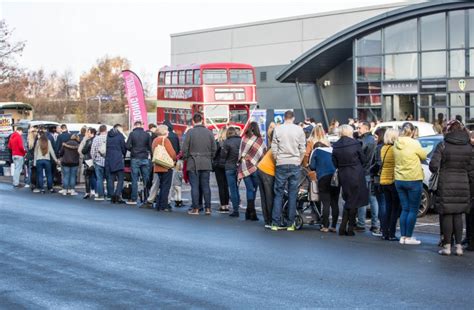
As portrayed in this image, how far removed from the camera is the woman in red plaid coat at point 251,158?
15922 mm

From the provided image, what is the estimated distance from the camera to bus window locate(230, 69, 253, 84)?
3991 centimetres

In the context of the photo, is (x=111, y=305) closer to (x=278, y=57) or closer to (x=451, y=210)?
(x=451, y=210)

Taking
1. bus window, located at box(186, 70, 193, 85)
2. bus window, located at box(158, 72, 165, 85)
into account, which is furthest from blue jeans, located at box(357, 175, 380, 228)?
bus window, located at box(158, 72, 165, 85)

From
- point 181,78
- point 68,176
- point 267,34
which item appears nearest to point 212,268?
point 68,176

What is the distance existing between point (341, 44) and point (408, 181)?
2826 centimetres

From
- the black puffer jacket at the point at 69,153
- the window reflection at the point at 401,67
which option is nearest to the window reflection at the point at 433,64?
the window reflection at the point at 401,67

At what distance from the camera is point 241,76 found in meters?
40.3

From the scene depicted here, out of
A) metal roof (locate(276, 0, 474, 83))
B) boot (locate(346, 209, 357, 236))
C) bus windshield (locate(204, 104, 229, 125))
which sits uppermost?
metal roof (locate(276, 0, 474, 83))

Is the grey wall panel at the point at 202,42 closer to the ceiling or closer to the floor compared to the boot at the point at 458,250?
closer to the ceiling

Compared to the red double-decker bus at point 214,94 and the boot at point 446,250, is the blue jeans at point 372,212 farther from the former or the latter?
the red double-decker bus at point 214,94

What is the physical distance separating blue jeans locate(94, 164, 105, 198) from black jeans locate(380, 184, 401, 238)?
8990 millimetres

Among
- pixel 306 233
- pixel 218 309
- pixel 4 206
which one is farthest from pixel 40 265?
pixel 4 206

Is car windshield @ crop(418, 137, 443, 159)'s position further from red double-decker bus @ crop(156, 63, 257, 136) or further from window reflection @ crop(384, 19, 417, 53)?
window reflection @ crop(384, 19, 417, 53)

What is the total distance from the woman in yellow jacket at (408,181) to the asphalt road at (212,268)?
1.11 feet
